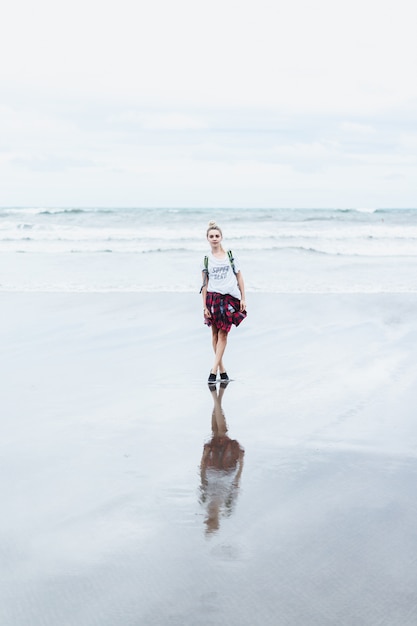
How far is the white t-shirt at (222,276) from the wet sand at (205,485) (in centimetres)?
96

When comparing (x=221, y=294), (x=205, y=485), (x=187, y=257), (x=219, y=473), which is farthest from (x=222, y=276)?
(x=187, y=257)

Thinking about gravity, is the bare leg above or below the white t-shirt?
below

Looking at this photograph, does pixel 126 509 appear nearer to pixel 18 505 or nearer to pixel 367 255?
pixel 18 505

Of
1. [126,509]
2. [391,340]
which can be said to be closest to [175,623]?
[126,509]

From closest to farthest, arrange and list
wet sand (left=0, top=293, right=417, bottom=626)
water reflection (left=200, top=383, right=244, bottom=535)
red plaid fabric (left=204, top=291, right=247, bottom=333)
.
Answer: wet sand (left=0, top=293, right=417, bottom=626) < water reflection (left=200, top=383, right=244, bottom=535) < red plaid fabric (left=204, top=291, right=247, bottom=333)

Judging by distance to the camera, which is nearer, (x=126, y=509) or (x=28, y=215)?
(x=126, y=509)

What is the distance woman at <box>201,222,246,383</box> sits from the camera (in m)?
7.69

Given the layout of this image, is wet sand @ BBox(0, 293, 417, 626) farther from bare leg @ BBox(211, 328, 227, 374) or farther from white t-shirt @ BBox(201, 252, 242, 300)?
white t-shirt @ BBox(201, 252, 242, 300)

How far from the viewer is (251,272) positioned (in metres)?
18.3

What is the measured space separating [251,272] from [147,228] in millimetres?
22366

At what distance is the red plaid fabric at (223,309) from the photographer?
779 centimetres

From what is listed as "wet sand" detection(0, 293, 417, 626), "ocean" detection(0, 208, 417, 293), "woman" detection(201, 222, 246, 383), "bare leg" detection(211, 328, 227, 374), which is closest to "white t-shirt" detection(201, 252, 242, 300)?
"woman" detection(201, 222, 246, 383)

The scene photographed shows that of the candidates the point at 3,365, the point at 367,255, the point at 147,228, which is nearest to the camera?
the point at 3,365

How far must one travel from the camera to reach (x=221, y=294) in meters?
7.77
